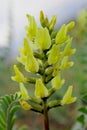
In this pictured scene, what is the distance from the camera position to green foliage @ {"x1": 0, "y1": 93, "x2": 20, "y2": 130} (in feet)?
3.43

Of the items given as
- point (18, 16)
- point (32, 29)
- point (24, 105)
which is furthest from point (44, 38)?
point (18, 16)

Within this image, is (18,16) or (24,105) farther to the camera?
(18,16)

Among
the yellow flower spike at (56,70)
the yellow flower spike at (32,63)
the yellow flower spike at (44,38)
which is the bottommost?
the yellow flower spike at (56,70)

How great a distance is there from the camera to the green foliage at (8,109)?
1046mm

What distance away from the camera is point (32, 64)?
3.52ft

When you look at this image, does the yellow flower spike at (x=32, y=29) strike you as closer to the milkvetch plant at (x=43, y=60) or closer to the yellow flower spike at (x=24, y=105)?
the milkvetch plant at (x=43, y=60)

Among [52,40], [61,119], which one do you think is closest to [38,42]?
[52,40]

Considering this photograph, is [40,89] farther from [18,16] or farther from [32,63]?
[18,16]

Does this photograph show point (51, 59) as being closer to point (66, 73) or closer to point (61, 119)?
point (61, 119)

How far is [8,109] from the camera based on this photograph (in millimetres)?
1044

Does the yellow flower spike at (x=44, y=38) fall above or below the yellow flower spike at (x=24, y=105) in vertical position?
above

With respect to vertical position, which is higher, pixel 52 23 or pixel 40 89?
pixel 52 23

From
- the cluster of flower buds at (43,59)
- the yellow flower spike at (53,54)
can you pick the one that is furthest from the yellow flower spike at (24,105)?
the yellow flower spike at (53,54)

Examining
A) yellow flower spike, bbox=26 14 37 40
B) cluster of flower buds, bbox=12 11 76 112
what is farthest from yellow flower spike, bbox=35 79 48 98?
yellow flower spike, bbox=26 14 37 40
